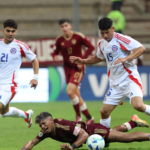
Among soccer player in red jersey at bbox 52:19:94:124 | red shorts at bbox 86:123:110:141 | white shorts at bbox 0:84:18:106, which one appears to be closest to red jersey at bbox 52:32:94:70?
soccer player in red jersey at bbox 52:19:94:124

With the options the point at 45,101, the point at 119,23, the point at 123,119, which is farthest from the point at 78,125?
the point at 119,23

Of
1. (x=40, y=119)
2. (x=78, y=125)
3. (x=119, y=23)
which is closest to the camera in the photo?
(x=40, y=119)

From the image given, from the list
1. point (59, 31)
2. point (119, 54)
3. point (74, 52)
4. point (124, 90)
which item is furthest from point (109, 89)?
point (59, 31)

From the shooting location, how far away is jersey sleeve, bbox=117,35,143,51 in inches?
201

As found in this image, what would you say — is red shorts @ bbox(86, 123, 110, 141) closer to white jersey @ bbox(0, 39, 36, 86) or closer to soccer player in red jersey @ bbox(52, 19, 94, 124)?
white jersey @ bbox(0, 39, 36, 86)

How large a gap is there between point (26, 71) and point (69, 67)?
396 centimetres

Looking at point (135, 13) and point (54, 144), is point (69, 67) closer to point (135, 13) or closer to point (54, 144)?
point (54, 144)

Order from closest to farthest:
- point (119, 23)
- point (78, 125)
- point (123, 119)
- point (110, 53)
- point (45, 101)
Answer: point (78, 125)
point (110, 53)
point (123, 119)
point (45, 101)
point (119, 23)

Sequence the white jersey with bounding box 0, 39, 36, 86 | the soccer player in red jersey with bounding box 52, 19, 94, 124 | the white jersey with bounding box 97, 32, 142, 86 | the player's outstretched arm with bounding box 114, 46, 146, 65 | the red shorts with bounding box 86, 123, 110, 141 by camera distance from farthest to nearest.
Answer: the soccer player in red jersey with bounding box 52, 19, 94, 124, the white jersey with bounding box 0, 39, 36, 86, the white jersey with bounding box 97, 32, 142, 86, the player's outstretched arm with bounding box 114, 46, 146, 65, the red shorts with bounding box 86, 123, 110, 141

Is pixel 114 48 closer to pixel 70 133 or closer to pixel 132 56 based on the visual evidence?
pixel 132 56

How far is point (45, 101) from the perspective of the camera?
11398 millimetres

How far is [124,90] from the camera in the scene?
524 cm

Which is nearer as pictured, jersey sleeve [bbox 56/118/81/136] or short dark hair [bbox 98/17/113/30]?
jersey sleeve [bbox 56/118/81/136]

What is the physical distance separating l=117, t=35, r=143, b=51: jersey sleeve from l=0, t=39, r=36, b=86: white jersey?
1.63 meters
